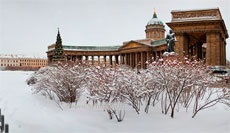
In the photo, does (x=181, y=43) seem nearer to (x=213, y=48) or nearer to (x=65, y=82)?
(x=213, y=48)

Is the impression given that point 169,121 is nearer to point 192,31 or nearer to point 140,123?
point 140,123

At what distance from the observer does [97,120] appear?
36.7 ft

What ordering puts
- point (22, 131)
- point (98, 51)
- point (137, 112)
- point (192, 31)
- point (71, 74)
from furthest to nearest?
point (98, 51), point (192, 31), point (71, 74), point (137, 112), point (22, 131)

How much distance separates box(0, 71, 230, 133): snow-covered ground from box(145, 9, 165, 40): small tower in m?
54.0

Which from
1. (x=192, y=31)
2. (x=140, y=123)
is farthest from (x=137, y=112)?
(x=192, y=31)

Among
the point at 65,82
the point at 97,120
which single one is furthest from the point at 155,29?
the point at 97,120

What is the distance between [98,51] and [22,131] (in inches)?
2066

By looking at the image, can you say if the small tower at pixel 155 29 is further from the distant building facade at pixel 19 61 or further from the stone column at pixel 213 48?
the stone column at pixel 213 48

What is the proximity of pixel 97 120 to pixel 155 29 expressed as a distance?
2202 inches

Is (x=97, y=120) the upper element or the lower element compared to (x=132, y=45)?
lower

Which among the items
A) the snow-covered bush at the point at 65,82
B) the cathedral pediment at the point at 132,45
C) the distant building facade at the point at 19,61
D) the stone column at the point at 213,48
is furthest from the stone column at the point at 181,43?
the distant building facade at the point at 19,61

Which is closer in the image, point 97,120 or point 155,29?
point 97,120

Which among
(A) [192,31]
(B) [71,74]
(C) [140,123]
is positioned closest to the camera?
(C) [140,123]

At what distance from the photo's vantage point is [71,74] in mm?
13023
